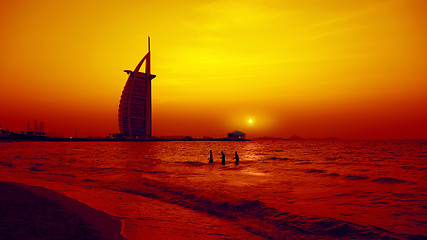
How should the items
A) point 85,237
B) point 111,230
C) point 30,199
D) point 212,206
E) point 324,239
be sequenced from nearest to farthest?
point 85,237 < point 111,230 < point 324,239 < point 30,199 < point 212,206

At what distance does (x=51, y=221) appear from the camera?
8.16 meters

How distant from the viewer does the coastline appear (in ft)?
22.6

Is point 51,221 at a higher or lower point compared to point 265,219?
higher

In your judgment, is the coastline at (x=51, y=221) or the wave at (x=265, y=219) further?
the wave at (x=265, y=219)

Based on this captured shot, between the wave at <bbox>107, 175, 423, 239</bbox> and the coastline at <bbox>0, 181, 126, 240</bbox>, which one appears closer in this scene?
the coastline at <bbox>0, 181, 126, 240</bbox>

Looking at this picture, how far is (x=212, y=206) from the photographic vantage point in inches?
560

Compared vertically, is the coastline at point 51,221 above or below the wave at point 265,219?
above

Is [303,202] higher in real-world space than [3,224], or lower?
lower

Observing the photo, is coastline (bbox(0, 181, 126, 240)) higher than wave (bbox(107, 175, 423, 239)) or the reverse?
higher

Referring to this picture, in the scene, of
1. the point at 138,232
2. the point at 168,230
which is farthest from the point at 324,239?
the point at 138,232

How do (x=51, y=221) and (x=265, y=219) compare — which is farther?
(x=265, y=219)

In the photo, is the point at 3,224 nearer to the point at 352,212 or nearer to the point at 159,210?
the point at 159,210

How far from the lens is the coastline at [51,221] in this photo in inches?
271

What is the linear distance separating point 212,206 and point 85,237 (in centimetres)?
788
